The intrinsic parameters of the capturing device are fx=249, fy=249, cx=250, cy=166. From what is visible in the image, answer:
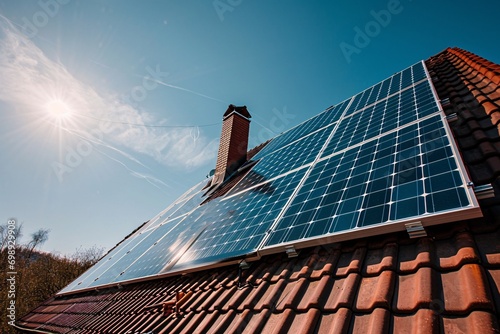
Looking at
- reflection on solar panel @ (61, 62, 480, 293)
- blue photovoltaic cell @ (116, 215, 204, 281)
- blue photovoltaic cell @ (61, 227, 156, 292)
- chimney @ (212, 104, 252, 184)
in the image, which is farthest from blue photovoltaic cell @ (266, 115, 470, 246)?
blue photovoltaic cell @ (61, 227, 156, 292)

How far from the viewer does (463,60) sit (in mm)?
6734

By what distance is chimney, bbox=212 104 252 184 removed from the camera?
1122 cm

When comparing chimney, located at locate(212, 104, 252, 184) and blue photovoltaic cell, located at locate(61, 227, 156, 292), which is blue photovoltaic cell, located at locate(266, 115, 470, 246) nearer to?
chimney, located at locate(212, 104, 252, 184)

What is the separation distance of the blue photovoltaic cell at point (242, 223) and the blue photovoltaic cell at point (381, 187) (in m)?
0.39

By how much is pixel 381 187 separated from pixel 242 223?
101 inches

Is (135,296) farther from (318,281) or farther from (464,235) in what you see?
(464,235)

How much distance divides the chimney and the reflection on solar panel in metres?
4.05

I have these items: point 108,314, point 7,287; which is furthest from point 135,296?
point 7,287

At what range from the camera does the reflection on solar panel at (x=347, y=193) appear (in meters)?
2.59

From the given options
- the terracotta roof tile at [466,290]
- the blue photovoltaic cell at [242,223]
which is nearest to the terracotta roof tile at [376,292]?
the terracotta roof tile at [466,290]

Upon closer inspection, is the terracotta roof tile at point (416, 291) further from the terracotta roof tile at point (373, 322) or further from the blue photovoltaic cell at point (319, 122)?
the blue photovoltaic cell at point (319, 122)

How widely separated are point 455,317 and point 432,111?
134 inches

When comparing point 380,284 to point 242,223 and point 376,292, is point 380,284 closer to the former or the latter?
point 376,292

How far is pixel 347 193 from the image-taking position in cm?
346
